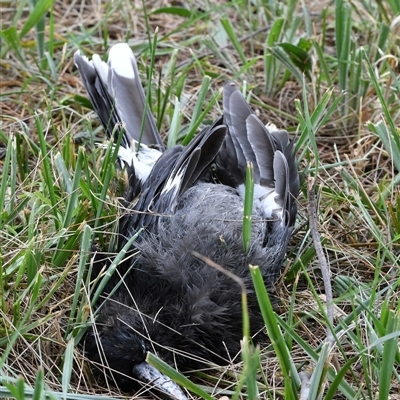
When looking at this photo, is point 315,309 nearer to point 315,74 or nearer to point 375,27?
point 315,74

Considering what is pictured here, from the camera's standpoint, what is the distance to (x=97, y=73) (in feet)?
12.0

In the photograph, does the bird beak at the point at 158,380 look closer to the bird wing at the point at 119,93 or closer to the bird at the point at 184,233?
the bird at the point at 184,233

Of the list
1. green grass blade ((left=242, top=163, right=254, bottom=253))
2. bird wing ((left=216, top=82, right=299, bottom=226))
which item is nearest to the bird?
bird wing ((left=216, top=82, right=299, bottom=226))

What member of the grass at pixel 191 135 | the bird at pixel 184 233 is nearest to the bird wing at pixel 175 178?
the bird at pixel 184 233

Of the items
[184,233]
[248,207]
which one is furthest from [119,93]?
[248,207]

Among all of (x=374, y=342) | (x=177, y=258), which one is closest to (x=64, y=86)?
(x=177, y=258)

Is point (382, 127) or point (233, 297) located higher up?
point (382, 127)

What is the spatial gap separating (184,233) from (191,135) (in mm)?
666

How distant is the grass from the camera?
238 centimetres

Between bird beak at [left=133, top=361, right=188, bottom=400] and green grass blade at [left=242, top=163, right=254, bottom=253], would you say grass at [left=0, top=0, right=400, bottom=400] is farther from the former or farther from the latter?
green grass blade at [left=242, top=163, right=254, bottom=253]

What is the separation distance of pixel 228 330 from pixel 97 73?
1459mm

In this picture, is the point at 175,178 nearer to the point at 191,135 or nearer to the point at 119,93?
the point at 191,135

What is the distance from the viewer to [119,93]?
3.55 meters

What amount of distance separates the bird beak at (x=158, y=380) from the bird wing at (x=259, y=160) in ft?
2.80
